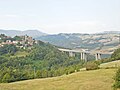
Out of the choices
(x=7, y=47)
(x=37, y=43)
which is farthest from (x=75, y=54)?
(x=7, y=47)

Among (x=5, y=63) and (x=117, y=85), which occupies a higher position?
(x=117, y=85)

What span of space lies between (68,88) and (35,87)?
19.5 feet

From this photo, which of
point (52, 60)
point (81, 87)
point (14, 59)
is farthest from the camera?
point (52, 60)

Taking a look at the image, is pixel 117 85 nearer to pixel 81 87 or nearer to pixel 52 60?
pixel 81 87

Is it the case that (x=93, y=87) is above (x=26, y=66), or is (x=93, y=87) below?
above

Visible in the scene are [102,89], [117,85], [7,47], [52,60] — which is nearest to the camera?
[117,85]

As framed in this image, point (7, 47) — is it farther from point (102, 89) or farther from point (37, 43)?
point (102, 89)

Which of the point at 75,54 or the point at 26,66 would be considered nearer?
the point at 26,66

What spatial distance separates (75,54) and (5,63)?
84635mm

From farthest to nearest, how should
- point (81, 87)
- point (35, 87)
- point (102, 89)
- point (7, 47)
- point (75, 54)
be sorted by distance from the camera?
1. point (75, 54)
2. point (7, 47)
3. point (35, 87)
4. point (81, 87)
5. point (102, 89)

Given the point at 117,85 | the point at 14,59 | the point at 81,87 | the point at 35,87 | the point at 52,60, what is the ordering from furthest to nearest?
the point at 52,60 → the point at 14,59 → the point at 35,87 → the point at 81,87 → the point at 117,85

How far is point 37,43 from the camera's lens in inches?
7795

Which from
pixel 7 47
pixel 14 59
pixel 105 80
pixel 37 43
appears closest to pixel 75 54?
pixel 37 43

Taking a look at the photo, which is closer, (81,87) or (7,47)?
(81,87)
